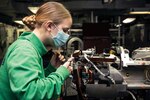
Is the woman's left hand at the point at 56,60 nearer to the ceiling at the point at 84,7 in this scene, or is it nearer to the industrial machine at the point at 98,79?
the industrial machine at the point at 98,79

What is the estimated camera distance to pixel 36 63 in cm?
145

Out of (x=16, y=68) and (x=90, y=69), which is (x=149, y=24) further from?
(x=16, y=68)

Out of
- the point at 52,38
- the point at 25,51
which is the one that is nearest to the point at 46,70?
the point at 52,38

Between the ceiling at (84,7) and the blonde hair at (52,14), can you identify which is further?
the ceiling at (84,7)

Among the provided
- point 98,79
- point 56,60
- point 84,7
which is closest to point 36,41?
point 56,60

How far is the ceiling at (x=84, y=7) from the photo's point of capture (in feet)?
24.0

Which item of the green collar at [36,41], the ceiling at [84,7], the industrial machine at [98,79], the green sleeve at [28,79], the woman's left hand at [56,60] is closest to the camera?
the green sleeve at [28,79]

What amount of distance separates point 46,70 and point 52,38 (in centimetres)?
41

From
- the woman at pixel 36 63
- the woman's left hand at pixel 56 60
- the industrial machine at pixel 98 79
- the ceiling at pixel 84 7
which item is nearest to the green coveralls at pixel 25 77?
the woman at pixel 36 63

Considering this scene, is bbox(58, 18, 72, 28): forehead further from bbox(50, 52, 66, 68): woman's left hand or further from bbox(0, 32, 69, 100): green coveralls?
bbox(50, 52, 66, 68): woman's left hand

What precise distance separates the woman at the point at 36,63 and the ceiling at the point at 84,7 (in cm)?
569

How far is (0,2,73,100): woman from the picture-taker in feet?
4.51

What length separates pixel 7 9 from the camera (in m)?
7.66

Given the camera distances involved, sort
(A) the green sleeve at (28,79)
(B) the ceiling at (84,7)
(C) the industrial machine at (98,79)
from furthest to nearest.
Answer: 1. (B) the ceiling at (84,7)
2. (C) the industrial machine at (98,79)
3. (A) the green sleeve at (28,79)
